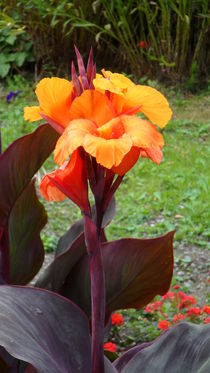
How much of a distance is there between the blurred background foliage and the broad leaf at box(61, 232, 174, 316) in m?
3.71

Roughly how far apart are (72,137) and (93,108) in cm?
8

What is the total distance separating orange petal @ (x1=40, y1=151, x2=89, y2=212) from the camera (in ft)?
3.51

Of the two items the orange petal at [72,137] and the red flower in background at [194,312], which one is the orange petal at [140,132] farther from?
the red flower in background at [194,312]

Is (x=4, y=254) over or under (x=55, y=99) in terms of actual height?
under

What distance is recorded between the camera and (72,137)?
101 cm

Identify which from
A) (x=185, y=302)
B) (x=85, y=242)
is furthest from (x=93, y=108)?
(x=185, y=302)

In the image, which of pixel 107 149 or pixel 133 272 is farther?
pixel 133 272

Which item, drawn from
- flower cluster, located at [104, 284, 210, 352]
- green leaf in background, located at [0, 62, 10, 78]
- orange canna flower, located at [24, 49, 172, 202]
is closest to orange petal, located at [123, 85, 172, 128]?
orange canna flower, located at [24, 49, 172, 202]

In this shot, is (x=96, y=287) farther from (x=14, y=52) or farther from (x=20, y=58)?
(x=14, y=52)

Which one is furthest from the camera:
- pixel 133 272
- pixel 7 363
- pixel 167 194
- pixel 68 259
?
pixel 167 194

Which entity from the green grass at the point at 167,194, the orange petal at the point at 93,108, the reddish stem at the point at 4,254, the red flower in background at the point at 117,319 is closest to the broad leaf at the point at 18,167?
the reddish stem at the point at 4,254

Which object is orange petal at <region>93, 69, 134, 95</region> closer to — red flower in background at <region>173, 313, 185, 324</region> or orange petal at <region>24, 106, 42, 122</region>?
orange petal at <region>24, 106, 42, 122</region>

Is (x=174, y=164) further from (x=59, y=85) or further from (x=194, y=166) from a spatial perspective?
(x=59, y=85)

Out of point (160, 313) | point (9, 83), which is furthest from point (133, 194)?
point (9, 83)
